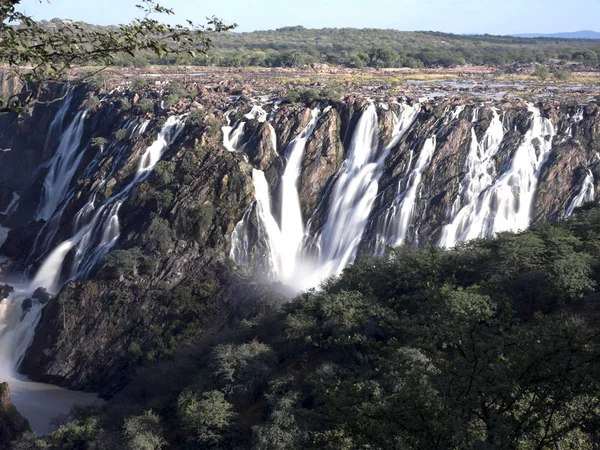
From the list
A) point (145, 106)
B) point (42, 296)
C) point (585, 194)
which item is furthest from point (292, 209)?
point (145, 106)

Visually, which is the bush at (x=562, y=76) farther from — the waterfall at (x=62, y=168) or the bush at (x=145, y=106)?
the waterfall at (x=62, y=168)

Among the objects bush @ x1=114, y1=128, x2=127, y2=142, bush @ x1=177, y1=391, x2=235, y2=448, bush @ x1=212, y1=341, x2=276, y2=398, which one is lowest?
bush @ x1=177, y1=391, x2=235, y2=448

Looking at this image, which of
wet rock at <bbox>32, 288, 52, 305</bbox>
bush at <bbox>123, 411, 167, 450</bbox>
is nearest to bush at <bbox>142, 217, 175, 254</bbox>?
wet rock at <bbox>32, 288, 52, 305</bbox>

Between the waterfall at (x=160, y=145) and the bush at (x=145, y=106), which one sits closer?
the waterfall at (x=160, y=145)

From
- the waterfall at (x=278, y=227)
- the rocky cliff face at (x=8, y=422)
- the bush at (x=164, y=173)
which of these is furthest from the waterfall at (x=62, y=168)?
the rocky cliff face at (x=8, y=422)

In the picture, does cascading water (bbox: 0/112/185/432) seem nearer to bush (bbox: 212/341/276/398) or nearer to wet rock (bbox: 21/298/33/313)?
wet rock (bbox: 21/298/33/313)

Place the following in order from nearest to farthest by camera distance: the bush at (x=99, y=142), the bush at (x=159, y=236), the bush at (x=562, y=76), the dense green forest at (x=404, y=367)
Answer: the dense green forest at (x=404, y=367) < the bush at (x=159, y=236) < the bush at (x=99, y=142) < the bush at (x=562, y=76)

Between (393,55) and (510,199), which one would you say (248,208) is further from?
(393,55)

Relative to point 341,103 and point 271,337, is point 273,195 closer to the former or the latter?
point 341,103
